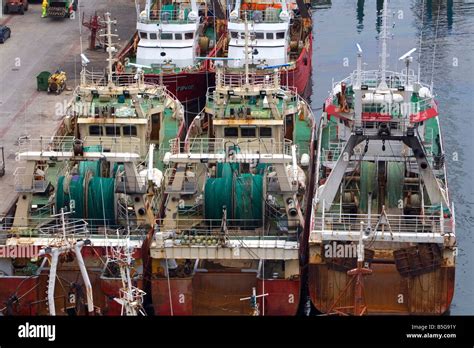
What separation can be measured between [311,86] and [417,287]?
111 ft

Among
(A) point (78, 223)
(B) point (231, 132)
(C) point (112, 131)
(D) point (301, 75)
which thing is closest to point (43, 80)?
(D) point (301, 75)

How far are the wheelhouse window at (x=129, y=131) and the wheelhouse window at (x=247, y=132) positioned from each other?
14.1 feet

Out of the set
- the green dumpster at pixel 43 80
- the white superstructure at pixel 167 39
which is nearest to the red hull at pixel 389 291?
the white superstructure at pixel 167 39

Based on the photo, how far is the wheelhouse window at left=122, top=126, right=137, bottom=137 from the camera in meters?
57.3

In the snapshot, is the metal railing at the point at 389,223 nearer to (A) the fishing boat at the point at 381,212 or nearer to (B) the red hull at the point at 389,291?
(A) the fishing boat at the point at 381,212

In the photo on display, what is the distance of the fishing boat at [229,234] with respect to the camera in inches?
1954

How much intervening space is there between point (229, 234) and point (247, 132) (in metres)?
7.67

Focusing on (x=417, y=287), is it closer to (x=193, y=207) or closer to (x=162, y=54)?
(x=193, y=207)

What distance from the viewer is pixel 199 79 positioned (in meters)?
74.3

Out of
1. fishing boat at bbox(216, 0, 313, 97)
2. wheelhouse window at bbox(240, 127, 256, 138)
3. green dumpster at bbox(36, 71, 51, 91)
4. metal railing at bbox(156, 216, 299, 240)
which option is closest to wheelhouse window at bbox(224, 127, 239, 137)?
wheelhouse window at bbox(240, 127, 256, 138)

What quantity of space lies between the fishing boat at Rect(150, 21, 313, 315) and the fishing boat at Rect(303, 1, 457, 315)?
1158 millimetres

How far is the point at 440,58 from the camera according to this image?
3438 inches

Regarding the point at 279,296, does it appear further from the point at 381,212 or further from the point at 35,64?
the point at 35,64

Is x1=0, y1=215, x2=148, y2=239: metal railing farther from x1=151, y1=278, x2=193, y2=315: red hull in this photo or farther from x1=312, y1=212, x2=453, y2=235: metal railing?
x1=312, y1=212, x2=453, y2=235: metal railing
